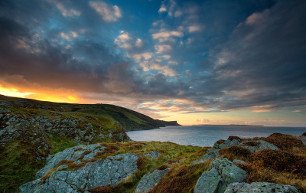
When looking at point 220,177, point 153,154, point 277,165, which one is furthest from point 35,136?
point 277,165

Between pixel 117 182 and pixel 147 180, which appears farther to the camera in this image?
pixel 117 182

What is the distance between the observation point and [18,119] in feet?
162

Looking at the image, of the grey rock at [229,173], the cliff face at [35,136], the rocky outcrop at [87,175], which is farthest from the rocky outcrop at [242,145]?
the cliff face at [35,136]

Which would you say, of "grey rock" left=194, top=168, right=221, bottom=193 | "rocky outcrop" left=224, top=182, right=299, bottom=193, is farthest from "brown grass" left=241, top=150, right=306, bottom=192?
"rocky outcrop" left=224, top=182, right=299, bottom=193

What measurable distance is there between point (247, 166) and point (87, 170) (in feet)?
69.8

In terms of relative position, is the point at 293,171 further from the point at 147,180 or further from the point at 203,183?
the point at 147,180

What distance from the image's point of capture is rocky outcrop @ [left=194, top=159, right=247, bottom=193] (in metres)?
14.3

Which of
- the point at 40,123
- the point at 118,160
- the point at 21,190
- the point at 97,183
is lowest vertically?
the point at 21,190

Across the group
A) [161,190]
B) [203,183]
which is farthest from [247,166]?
[161,190]

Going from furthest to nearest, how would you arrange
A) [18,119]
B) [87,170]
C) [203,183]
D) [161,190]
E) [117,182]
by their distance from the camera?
[18,119] → [87,170] → [117,182] → [161,190] → [203,183]

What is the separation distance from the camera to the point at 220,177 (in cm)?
1481

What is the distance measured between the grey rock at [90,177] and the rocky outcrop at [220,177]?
14.0m

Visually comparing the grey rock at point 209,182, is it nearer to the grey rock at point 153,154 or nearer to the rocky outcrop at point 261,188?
the rocky outcrop at point 261,188

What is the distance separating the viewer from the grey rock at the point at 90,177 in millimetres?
27781
